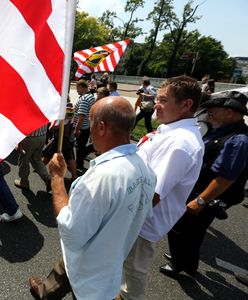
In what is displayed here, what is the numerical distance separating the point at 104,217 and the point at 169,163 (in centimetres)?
62

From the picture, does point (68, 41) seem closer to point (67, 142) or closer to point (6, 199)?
point (6, 199)

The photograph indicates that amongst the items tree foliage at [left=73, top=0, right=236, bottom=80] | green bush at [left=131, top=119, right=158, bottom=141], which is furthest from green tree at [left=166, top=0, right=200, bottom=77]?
green bush at [left=131, top=119, right=158, bottom=141]

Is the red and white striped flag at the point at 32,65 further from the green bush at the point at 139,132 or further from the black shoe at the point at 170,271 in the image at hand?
the green bush at the point at 139,132

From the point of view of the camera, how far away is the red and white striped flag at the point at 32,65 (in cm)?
149

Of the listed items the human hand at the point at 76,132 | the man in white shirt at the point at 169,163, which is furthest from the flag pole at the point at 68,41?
the human hand at the point at 76,132

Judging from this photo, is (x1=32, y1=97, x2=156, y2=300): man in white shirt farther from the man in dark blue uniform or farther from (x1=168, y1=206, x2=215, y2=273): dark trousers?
(x1=168, y1=206, x2=215, y2=273): dark trousers

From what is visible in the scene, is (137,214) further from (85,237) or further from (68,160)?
(68,160)

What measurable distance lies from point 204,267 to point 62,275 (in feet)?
5.68

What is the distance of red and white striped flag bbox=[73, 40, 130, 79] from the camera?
7488 millimetres

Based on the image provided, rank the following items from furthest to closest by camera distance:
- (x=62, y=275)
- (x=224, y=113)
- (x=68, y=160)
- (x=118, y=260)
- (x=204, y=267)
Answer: (x=68, y=160) < (x=204, y=267) < (x=224, y=113) < (x=62, y=275) < (x=118, y=260)

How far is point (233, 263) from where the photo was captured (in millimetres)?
3318

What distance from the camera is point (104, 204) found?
1.38 metres

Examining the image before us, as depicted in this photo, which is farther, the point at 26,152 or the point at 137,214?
the point at 26,152

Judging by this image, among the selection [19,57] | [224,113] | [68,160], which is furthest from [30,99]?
[68,160]
